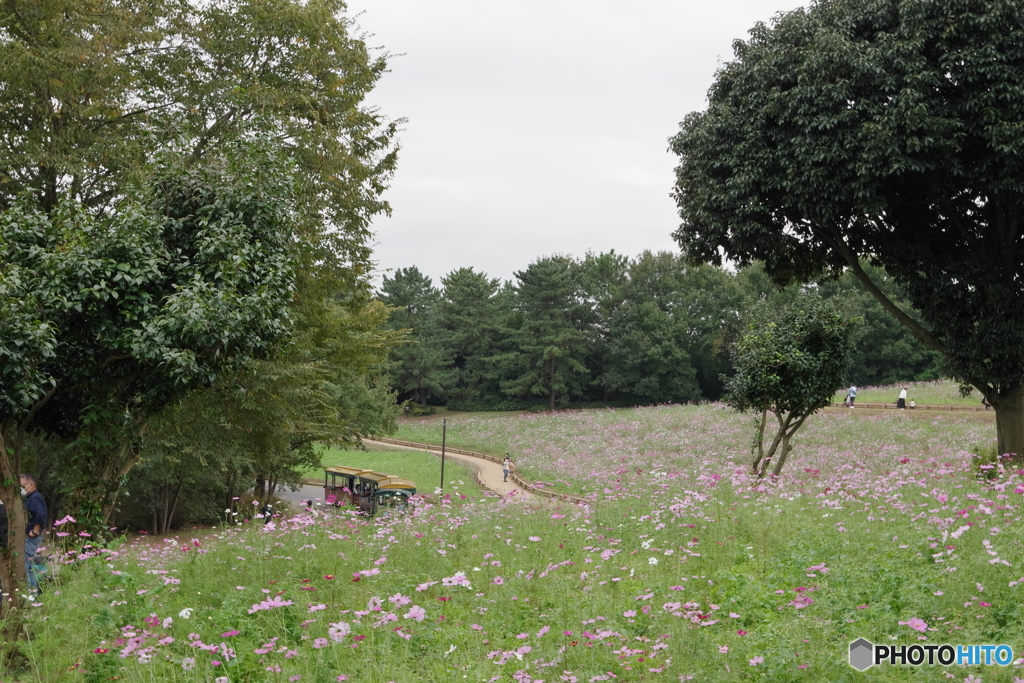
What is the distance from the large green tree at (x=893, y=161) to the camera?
500 inches

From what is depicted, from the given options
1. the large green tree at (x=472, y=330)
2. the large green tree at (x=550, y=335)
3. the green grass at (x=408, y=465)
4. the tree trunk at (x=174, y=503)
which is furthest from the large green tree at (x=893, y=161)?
the large green tree at (x=472, y=330)

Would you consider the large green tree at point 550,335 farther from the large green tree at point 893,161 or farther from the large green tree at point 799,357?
the large green tree at point 893,161

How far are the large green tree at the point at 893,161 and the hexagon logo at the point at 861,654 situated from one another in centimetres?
977

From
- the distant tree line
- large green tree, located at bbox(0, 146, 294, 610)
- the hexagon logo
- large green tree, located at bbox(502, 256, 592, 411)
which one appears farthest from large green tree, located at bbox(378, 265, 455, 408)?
the hexagon logo

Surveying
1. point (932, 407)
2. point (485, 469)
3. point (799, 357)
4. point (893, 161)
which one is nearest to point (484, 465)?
point (485, 469)

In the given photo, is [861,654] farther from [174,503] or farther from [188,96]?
[174,503]

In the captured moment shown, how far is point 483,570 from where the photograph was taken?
24.3 feet

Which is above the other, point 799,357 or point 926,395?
point 799,357

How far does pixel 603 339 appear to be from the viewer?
2554 inches

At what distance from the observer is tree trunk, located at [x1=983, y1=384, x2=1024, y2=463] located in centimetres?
1433

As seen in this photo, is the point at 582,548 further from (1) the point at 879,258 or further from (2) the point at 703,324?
(2) the point at 703,324

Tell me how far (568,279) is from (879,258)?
155ft

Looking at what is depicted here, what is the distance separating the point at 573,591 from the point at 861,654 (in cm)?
237

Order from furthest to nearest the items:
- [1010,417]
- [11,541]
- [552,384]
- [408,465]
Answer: [552,384] < [408,465] < [1010,417] < [11,541]
